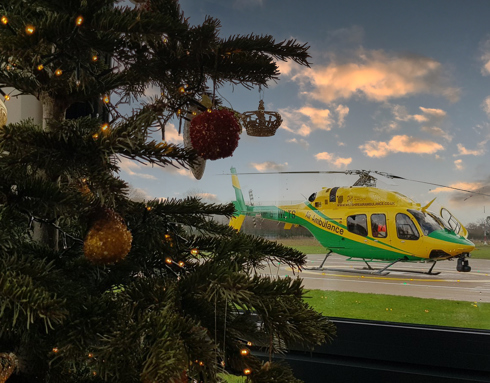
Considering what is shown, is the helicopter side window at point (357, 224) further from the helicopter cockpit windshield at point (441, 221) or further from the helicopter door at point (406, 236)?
the helicopter cockpit windshield at point (441, 221)

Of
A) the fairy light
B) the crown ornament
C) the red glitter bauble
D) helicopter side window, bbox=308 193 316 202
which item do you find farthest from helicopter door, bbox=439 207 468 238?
the fairy light

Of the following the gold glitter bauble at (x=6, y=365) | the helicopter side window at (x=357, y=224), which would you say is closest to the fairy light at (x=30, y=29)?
the gold glitter bauble at (x=6, y=365)

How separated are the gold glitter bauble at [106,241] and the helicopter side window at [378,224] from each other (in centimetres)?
150

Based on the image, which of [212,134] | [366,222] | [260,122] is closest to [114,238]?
[212,134]

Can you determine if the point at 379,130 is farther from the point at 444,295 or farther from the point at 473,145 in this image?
the point at 444,295

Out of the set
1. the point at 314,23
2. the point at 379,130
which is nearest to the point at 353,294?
the point at 379,130

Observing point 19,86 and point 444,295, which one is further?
point 444,295

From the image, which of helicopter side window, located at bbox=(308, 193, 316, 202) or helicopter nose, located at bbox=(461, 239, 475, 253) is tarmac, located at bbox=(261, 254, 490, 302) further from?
helicopter side window, located at bbox=(308, 193, 316, 202)

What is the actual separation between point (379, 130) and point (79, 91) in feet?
4.47

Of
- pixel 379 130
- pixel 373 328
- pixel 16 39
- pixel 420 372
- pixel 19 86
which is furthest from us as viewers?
pixel 379 130

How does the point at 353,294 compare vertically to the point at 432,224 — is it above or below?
below

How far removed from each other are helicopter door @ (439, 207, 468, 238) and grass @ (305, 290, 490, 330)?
0.27 metres

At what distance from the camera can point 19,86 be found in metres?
0.59

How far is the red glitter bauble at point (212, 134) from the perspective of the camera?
573 millimetres
